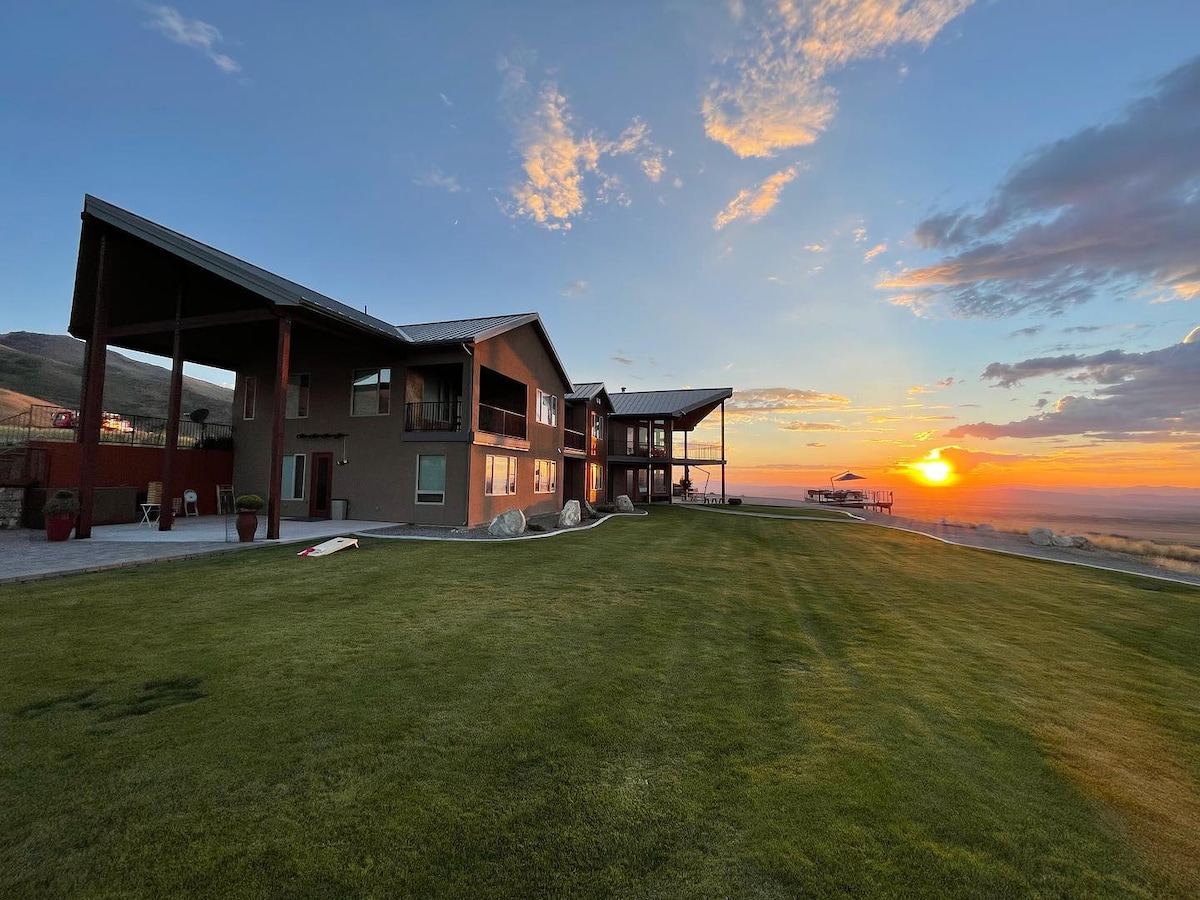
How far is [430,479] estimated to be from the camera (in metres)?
16.1

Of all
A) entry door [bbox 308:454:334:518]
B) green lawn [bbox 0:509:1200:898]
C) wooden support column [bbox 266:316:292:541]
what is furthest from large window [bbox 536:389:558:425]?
green lawn [bbox 0:509:1200:898]

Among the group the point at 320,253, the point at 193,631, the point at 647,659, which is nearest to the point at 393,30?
the point at 320,253

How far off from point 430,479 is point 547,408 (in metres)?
7.65

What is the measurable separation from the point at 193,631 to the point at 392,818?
14.6 feet

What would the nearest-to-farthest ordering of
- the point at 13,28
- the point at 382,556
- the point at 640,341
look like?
the point at 382,556, the point at 13,28, the point at 640,341

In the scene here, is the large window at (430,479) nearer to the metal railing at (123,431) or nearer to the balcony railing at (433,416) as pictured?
the balcony railing at (433,416)

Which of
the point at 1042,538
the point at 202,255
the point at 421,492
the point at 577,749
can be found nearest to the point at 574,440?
the point at 421,492

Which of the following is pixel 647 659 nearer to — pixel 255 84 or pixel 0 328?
pixel 255 84

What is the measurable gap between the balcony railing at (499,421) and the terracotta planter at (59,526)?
10.2 metres

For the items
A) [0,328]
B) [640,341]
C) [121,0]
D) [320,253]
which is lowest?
[640,341]

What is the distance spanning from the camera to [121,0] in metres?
12.1

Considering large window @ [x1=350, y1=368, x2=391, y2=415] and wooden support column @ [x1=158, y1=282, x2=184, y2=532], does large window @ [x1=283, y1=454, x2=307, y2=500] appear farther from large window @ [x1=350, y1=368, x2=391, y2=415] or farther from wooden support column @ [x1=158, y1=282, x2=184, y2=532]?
wooden support column @ [x1=158, y1=282, x2=184, y2=532]

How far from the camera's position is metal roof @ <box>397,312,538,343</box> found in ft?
51.7

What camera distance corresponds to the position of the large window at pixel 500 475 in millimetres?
17000
